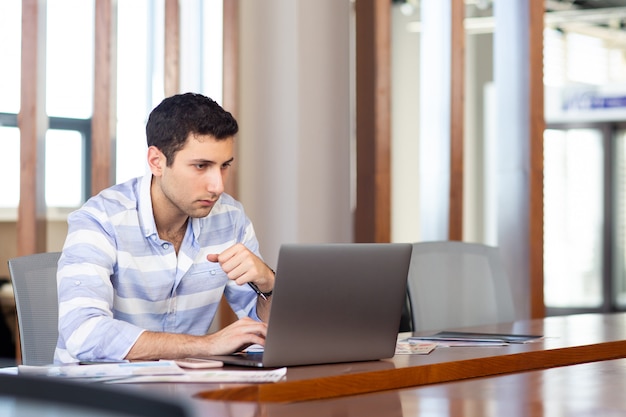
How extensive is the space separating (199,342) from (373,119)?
2.52 metres

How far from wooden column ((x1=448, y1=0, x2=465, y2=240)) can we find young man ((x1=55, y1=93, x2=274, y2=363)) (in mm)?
2257

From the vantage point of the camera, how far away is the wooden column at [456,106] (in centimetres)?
474

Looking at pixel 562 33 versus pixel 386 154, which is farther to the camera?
pixel 562 33

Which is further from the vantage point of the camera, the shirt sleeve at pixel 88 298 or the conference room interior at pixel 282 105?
the conference room interior at pixel 282 105

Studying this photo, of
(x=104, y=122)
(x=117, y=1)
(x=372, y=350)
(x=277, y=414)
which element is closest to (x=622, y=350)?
(x=372, y=350)

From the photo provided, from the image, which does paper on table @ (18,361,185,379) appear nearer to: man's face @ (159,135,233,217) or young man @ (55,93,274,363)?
young man @ (55,93,274,363)

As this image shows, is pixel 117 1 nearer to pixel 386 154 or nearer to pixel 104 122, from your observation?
pixel 104 122

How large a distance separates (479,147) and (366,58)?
22.2 ft

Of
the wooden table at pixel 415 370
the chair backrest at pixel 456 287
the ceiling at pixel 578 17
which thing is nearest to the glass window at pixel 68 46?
the chair backrest at pixel 456 287

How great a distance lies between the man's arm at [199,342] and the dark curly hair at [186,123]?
0.62m

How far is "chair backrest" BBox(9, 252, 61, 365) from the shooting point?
2311 millimetres

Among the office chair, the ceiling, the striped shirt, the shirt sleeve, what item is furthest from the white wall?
the ceiling

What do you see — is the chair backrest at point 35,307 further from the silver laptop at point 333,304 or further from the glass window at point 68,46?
the glass window at point 68,46

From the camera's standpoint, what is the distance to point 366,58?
176 inches
